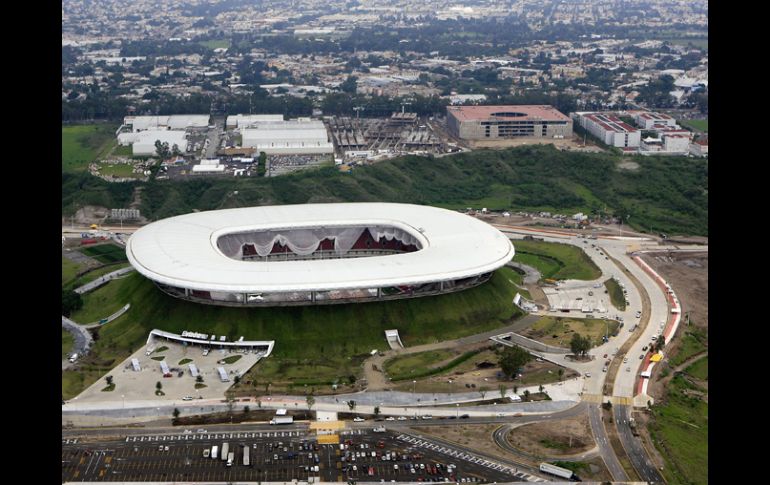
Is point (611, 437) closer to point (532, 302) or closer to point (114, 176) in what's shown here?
point (532, 302)

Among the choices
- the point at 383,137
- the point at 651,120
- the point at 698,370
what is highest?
the point at 651,120

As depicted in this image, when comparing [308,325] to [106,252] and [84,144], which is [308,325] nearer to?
[106,252]

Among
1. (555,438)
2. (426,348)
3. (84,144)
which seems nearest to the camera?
(555,438)

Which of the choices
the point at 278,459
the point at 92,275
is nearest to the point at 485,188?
the point at 92,275

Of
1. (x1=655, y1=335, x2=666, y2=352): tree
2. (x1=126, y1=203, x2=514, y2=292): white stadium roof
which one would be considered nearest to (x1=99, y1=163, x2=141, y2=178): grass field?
(x1=126, y1=203, x2=514, y2=292): white stadium roof

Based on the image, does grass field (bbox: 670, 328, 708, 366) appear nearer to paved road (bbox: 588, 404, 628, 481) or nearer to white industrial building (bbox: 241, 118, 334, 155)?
paved road (bbox: 588, 404, 628, 481)

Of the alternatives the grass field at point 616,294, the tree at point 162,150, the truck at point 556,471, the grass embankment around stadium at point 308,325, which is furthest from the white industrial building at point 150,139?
the truck at point 556,471
